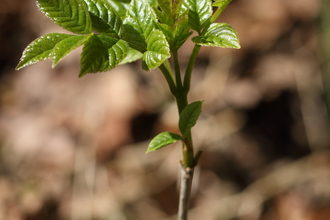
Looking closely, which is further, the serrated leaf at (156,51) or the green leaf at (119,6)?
the green leaf at (119,6)

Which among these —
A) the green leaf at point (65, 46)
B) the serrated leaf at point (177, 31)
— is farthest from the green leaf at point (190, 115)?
the green leaf at point (65, 46)

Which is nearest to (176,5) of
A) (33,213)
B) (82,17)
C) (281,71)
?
(82,17)

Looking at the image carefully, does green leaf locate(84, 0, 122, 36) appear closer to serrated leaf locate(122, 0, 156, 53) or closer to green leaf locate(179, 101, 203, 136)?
serrated leaf locate(122, 0, 156, 53)

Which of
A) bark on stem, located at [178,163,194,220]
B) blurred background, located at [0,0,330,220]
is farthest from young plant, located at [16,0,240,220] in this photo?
blurred background, located at [0,0,330,220]

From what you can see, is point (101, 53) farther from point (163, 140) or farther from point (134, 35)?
point (163, 140)

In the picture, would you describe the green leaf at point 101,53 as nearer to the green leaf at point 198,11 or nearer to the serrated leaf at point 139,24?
the serrated leaf at point 139,24

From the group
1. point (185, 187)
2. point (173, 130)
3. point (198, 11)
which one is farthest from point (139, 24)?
point (173, 130)
